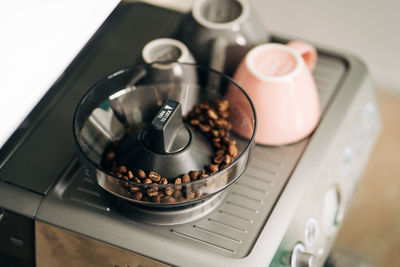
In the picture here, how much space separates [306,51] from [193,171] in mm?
279

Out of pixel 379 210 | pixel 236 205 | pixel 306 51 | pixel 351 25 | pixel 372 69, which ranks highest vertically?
pixel 306 51

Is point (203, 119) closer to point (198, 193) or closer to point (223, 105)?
point (223, 105)

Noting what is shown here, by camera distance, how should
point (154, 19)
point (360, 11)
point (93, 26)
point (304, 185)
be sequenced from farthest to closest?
1. point (360, 11)
2. point (154, 19)
3. point (304, 185)
4. point (93, 26)

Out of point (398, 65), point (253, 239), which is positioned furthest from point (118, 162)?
point (398, 65)

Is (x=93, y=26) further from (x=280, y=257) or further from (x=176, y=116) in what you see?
(x=280, y=257)

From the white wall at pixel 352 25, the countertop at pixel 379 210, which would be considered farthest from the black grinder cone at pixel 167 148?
the white wall at pixel 352 25

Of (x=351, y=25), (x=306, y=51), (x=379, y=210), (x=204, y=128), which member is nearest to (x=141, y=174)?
(x=204, y=128)

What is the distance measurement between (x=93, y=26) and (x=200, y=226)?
258mm

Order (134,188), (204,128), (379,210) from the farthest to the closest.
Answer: (379,210)
(204,128)
(134,188)

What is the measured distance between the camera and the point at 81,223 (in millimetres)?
599

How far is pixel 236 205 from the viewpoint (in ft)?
2.07

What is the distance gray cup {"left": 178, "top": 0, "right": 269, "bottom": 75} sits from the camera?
0.72m

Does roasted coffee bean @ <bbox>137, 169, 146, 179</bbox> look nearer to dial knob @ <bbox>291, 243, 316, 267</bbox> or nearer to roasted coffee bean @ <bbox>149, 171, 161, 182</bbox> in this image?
roasted coffee bean @ <bbox>149, 171, 161, 182</bbox>

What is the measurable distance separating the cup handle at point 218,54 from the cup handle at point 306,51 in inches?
3.9
